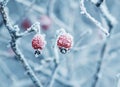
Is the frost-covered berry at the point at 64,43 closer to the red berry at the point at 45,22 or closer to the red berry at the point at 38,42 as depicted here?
the red berry at the point at 38,42

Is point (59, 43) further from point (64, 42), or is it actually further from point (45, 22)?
point (45, 22)

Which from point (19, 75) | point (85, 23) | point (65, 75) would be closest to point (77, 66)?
point (65, 75)

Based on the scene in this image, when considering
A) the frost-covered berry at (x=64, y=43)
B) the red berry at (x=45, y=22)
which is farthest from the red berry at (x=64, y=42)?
the red berry at (x=45, y=22)

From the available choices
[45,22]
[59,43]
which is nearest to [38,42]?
[59,43]

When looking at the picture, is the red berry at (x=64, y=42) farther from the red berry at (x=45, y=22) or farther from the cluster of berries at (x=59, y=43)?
the red berry at (x=45, y=22)

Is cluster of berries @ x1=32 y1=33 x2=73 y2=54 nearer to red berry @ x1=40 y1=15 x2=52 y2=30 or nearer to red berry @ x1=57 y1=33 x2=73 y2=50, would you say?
red berry @ x1=57 y1=33 x2=73 y2=50

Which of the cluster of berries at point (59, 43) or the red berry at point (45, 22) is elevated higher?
the red berry at point (45, 22)

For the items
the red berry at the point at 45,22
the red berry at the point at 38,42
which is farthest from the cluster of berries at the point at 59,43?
the red berry at the point at 45,22

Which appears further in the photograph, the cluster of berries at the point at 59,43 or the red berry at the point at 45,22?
the red berry at the point at 45,22

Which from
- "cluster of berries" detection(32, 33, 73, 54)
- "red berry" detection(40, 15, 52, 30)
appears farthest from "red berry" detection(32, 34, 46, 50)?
"red berry" detection(40, 15, 52, 30)

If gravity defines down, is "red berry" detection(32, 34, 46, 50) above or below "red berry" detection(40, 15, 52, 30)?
below

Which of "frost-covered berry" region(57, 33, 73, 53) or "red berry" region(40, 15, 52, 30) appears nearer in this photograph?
"frost-covered berry" region(57, 33, 73, 53)

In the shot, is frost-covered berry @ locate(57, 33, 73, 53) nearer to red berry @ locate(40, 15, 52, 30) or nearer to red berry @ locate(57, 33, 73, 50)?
red berry @ locate(57, 33, 73, 50)
